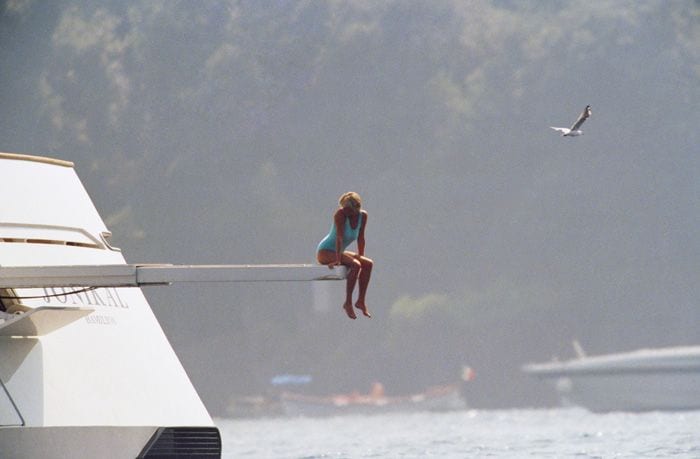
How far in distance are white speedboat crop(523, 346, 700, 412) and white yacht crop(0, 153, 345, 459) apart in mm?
49068

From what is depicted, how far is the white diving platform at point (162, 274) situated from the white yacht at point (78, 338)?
0.04ft

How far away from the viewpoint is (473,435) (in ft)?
151

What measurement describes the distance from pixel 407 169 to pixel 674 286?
1282 cm

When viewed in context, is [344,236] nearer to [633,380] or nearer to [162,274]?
[162,274]

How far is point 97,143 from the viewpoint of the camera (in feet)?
216

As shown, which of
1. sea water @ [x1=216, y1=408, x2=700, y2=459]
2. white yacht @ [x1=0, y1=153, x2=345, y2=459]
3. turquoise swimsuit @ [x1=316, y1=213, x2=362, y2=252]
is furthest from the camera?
sea water @ [x1=216, y1=408, x2=700, y2=459]

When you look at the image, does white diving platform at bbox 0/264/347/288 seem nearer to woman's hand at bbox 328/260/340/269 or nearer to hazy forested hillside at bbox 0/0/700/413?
woman's hand at bbox 328/260/340/269

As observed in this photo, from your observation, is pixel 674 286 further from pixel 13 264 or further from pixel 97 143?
pixel 13 264

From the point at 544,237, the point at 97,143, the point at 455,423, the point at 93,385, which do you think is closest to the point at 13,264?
the point at 93,385

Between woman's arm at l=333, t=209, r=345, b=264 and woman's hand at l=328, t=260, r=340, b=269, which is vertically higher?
woman's arm at l=333, t=209, r=345, b=264

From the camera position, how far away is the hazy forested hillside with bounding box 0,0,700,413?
6650 centimetres

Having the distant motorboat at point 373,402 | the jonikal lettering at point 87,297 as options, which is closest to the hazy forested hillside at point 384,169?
the distant motorboat at point 373,402

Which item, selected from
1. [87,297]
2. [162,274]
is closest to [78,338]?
[87,297]

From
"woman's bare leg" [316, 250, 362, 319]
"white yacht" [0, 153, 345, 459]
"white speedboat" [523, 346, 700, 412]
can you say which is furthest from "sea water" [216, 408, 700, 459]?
"woman's bare leg" [316, 250, 362, 319]
